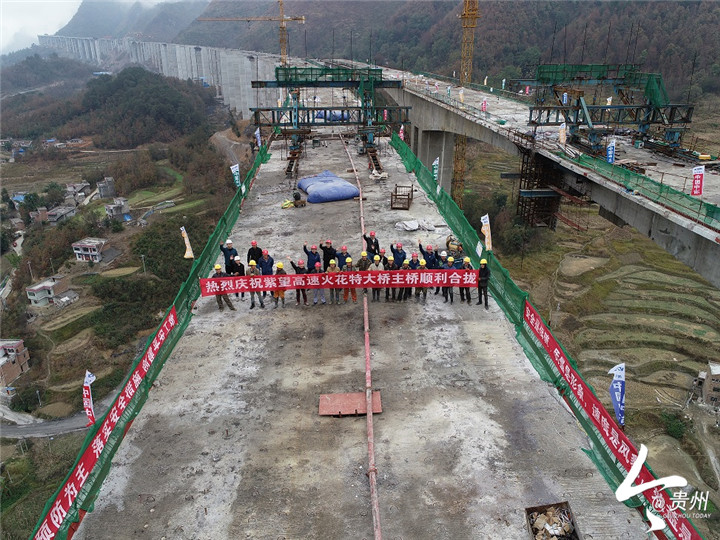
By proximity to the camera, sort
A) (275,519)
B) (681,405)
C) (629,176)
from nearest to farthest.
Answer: (275,519) → (629,176) → (681,405)

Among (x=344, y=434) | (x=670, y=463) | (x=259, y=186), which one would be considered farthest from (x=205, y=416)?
(x=670, y=463)

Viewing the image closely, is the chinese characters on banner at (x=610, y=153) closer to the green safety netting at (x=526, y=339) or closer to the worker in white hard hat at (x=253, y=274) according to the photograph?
the green safety netting at (x=526, y=339)

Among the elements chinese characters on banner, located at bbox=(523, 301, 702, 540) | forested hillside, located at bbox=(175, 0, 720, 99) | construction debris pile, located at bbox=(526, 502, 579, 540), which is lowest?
construction debris pile, located at bbox=(526, 502, 579, 540)

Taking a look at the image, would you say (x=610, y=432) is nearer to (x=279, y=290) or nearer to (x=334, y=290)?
(x=334, y=290)

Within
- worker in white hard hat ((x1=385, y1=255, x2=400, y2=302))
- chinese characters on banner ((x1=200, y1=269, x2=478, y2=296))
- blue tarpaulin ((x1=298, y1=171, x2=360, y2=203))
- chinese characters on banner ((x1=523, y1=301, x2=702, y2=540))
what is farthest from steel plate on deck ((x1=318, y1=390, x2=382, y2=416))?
blue tarpaulin ((x1=298, y1=171, x2=360, y2=203))

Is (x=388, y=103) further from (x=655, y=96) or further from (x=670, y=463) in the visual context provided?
(x=670, y=463)
